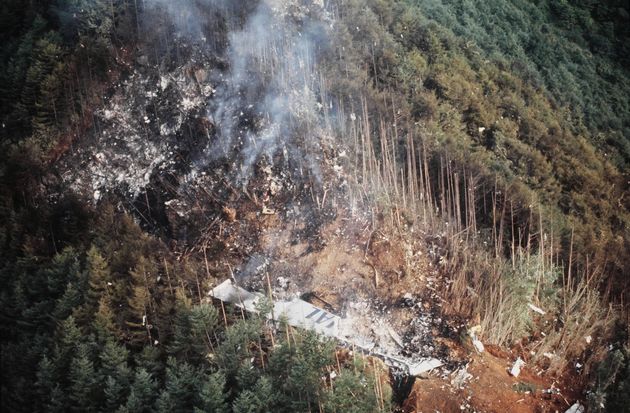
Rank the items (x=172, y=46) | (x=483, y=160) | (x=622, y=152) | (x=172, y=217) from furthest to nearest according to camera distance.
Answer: (x=622, y=152)
(x=172, y=46)
(x=483, y=160)
(x=172, y=217)

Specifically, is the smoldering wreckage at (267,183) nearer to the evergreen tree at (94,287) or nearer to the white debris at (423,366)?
the white debris at (423,366)

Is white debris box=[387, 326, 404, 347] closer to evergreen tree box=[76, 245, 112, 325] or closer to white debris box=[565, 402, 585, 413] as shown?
white debris box=[565, 402, 585, 413]

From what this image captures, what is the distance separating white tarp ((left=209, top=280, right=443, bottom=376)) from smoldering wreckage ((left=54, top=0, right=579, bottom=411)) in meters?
0.02

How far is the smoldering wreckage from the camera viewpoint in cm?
1093

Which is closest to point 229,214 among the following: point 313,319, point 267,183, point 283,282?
point 267,183

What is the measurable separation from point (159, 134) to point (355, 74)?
4654mm

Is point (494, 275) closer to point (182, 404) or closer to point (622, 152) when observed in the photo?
point (182, 404)

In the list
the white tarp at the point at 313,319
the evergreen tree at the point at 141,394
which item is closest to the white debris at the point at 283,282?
the white tarp at the point at 313,319

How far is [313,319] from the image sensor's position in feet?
35.4

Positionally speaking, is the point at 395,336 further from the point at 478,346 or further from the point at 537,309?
the point at 537,309

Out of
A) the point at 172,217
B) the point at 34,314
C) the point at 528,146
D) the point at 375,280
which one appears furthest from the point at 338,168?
the point at 34,314

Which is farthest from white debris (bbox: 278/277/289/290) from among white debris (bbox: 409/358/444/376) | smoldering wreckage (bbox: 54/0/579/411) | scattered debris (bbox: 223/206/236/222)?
white debris (bbox: 409/358/444/376)

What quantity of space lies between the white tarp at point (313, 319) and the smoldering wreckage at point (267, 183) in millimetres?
20

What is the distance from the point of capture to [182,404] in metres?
9.45
